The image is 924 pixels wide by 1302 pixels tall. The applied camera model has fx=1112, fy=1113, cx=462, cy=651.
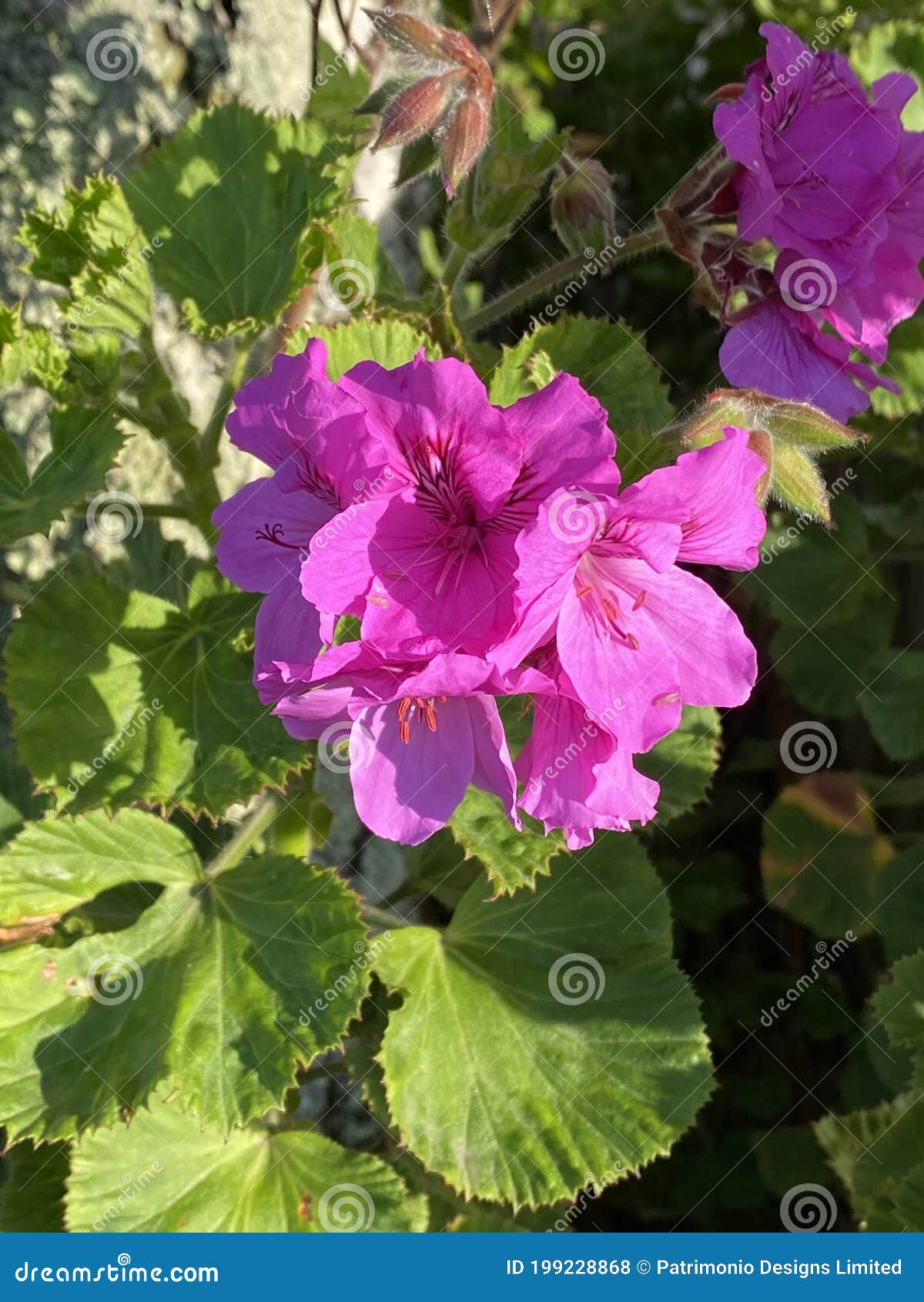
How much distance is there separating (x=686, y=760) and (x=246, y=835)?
722mm

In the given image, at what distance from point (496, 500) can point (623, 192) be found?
8.55 feet

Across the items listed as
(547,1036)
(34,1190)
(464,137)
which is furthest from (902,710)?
(34,1190)

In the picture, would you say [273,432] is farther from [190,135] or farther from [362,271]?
[190,135]

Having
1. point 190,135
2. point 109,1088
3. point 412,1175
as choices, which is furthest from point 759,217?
point 412,1175

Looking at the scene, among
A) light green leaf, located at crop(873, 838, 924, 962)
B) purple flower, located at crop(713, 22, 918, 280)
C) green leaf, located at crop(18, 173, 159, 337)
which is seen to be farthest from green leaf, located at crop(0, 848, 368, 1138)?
light green leaf, located at crop(873, 838, 924, 962)

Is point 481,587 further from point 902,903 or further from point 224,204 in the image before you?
point 902,903

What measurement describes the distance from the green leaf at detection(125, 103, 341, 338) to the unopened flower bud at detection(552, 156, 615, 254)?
1.31 ft

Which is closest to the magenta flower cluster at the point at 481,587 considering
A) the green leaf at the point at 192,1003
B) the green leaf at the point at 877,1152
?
the green leaf at the point at 192,1003

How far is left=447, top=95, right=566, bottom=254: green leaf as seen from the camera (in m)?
1.51

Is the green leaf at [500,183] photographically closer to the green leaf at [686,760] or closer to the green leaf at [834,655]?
the green leaf at [686,760]

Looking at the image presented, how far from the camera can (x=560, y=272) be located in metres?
1.58

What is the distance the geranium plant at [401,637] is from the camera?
Result: 3.54ft

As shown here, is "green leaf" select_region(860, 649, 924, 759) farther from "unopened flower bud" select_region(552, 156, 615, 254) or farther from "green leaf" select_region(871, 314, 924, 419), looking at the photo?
"unopened flower bud" select_region(552, 156, 615, 254)

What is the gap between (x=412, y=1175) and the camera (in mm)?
1954
